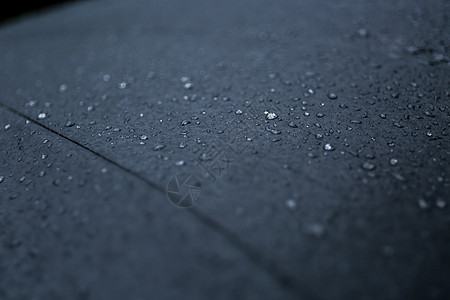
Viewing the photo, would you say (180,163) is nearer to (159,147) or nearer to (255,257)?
(159,147)

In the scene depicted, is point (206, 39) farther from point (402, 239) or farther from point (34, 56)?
point (402, 239)

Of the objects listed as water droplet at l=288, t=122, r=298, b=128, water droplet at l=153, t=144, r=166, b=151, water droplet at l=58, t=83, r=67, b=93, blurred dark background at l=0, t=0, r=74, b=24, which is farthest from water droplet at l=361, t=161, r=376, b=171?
blurred dark background at l=0, t=0, r=74, b=24

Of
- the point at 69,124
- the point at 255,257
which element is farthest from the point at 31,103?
the point at 255,257

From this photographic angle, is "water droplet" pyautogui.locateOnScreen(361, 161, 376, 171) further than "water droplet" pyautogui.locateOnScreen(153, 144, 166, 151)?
No

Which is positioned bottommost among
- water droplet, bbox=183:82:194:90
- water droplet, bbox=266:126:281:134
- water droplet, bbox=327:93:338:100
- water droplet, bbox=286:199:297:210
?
water droplet, bbox=286:199:297:210

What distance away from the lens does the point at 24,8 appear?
344 cm

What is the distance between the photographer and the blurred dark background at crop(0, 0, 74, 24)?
3354 millimetres

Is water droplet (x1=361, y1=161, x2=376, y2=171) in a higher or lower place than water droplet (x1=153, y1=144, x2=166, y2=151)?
lower

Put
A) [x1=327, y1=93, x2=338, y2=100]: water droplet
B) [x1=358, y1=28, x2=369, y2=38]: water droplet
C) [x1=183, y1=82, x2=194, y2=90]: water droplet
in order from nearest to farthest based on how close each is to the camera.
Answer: [x1=327, y1=93, x2=338, y2=100]: water droplet → [x1=183, y1=82, x2=194, y2=90]: water droplet → [x1=358, y1=28, x2=369, y2=38]: water droplet

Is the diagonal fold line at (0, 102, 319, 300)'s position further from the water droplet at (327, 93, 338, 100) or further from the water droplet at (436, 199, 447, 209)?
the water droplet at (327, 93, 338, 100)

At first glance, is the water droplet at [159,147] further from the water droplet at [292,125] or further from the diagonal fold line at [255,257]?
the water droplet at [292,125]

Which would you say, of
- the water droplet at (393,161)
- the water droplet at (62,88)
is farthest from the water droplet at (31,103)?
the water droplet at (393,161)

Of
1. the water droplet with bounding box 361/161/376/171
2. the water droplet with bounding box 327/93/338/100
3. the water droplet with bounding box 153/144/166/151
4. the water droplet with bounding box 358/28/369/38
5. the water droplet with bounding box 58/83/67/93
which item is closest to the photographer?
the water droplet with bounding box 361/161/376/171

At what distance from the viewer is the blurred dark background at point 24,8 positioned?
335 centimetres
